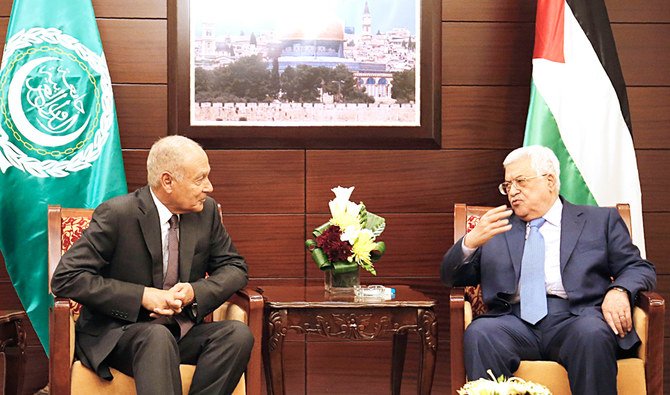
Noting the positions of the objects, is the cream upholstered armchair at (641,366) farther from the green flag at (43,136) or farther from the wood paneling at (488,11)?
the green flag at (43,136)

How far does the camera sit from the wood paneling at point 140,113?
468 centimetres

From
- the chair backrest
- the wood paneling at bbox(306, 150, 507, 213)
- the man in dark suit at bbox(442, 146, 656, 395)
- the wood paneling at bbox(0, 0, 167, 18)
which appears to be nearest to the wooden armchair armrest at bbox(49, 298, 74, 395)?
the chair backrest

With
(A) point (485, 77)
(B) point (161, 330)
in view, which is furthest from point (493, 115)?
(B) point (161, 330)

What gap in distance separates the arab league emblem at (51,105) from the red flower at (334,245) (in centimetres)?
118

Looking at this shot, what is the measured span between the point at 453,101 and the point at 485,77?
20cm

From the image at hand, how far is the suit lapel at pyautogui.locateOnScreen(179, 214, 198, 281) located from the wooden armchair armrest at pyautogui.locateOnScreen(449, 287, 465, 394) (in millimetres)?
1027

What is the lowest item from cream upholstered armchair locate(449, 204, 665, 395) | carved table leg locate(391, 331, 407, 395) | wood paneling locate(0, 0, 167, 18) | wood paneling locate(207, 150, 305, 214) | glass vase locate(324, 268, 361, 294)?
carved table leg locate(391, 331, 407, 395)

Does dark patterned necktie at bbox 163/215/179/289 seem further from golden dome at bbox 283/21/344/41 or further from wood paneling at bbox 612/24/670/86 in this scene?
wood paneling at bbox 612/24/670/86

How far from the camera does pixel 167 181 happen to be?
368cm

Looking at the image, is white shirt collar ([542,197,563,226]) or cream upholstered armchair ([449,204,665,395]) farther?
white shirt collar ([542,197,563,226])

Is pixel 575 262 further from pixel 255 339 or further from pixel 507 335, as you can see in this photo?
pixel 255 339

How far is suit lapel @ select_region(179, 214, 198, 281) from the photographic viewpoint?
371 centimetres

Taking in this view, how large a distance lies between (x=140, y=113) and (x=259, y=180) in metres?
0.67

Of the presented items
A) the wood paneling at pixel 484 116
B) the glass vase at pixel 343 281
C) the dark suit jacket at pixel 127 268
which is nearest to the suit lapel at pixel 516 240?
the glass vase at pixel 343 281
